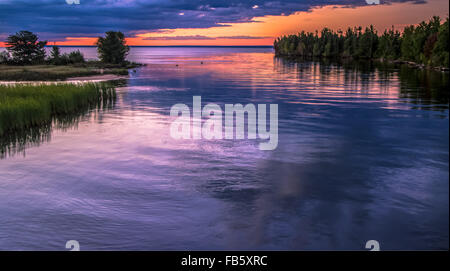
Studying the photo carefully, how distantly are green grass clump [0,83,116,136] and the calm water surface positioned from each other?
2.37 meters

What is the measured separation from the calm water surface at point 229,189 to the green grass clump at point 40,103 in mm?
2369

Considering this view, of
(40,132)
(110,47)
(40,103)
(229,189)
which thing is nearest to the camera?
(229,189)

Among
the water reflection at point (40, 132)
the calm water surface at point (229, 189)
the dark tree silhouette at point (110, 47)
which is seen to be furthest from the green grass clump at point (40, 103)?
the dark tree silhouette at point (110, 47)

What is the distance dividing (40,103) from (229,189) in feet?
75.7

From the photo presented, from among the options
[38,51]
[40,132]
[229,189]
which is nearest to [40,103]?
[40,132]

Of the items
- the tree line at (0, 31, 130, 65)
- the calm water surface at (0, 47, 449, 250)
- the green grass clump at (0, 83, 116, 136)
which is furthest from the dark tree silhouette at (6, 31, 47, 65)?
the calm water surface at (0, 47, 449, 250)

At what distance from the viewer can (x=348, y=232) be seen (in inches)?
539

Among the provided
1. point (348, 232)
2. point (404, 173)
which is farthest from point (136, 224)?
point (404, 173)

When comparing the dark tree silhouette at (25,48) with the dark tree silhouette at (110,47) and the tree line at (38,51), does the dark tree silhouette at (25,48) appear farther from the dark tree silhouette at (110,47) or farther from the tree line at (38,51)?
the dark tree silhouette at (110,47)

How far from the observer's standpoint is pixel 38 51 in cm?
11562

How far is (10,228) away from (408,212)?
1487 cm

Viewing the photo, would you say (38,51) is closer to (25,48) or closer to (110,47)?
(25,48)

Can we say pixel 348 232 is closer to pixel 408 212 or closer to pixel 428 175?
pixel 408 212
